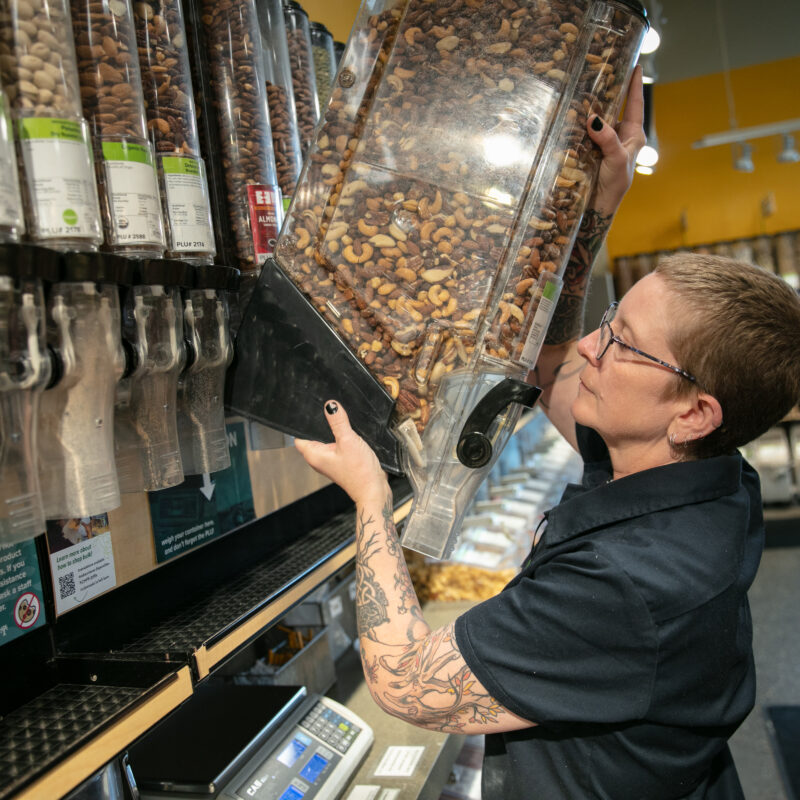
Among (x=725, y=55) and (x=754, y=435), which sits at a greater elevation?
(x=725, y=55)

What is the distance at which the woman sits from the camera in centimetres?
106

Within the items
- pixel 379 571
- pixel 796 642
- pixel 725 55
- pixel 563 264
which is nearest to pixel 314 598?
pixel 379 571

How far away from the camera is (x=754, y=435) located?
1.26 meters

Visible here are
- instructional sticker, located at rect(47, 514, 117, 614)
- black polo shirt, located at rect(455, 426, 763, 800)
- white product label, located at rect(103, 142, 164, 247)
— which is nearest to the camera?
white product label, located at rect(103, 142, 164, 247)

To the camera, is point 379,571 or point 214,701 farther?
point 214,701

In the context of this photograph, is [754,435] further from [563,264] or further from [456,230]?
[456,230]

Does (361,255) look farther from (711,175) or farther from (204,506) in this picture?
(711,175)

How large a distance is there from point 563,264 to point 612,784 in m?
0.83

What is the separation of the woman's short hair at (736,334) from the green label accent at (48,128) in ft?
2.84

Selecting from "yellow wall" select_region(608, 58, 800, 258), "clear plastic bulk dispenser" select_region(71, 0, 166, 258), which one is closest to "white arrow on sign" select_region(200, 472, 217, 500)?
"clear plastic bulk dispenser" select_region(71, 0, 166, 258)

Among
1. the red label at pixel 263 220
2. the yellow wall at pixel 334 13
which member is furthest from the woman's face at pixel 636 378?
the yellow wall at pixel 334 13

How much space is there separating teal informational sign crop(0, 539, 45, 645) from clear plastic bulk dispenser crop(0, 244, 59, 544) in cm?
25

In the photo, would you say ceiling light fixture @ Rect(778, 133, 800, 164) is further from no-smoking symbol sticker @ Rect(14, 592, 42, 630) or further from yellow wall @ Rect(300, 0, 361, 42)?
no-smoking symbol sticker @ Rect(14, 592, 42, 630)

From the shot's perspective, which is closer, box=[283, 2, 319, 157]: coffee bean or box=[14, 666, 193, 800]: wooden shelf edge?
box=[14, 666, 193, 800]: wooden shelf edge
